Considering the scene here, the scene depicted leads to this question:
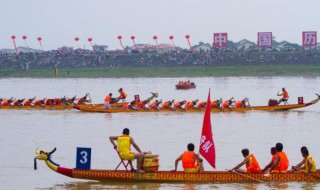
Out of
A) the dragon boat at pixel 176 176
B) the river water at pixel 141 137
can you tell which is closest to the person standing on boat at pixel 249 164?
the dragon boat at pixel 176 176

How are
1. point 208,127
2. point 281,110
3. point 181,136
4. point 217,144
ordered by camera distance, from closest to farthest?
point 208,127 → point 217,144 → point 181,136 → point 281,110

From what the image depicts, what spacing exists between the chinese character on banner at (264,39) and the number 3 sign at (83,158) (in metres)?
104

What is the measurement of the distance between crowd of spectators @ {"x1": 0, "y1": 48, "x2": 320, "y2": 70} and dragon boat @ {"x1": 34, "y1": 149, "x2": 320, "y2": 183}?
8730 cm

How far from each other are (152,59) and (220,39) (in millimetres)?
14329

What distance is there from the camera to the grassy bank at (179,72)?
347 ft

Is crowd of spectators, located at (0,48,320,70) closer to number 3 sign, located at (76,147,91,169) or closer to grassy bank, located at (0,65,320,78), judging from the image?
Result: grassy bank, located at (0,65,320,78)

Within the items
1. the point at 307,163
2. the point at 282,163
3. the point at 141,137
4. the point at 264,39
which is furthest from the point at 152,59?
the point at 307,163

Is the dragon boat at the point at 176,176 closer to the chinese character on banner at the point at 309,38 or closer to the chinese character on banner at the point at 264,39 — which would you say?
the chinese character on banner at the point at 309,38

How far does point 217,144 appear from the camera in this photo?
3506 centimetres

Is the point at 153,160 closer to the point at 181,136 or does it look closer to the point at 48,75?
the point at 181,136

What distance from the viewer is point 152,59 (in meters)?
118

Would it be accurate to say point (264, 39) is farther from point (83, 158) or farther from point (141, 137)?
point (83, 158)

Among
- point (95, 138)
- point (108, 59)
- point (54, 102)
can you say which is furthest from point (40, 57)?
point (95, 138)

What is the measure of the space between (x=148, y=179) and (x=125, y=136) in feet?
Result: 4.63
